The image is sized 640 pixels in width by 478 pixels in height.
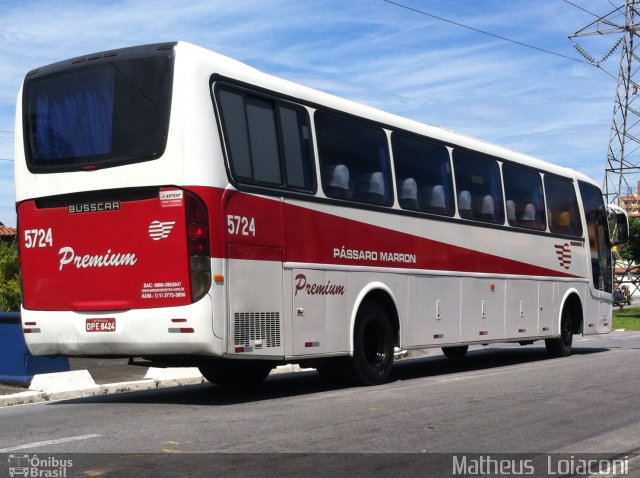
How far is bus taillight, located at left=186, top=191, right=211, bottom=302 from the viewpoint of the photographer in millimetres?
9672

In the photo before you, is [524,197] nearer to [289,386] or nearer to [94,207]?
[289,386]

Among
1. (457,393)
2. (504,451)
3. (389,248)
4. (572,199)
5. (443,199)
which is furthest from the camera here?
(572,199)

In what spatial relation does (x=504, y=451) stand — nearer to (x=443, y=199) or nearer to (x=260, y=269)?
(x=260, y=269)

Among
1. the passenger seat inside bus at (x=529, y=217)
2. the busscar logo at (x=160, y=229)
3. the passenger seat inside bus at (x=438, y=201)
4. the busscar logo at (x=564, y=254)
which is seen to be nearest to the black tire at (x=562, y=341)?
the busscar logo at (x=564, y=254)

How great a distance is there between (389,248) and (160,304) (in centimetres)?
386

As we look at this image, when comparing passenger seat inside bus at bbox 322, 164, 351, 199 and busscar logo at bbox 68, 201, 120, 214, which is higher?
passenger seat inside bus at bbox 322, 164, 351, 199

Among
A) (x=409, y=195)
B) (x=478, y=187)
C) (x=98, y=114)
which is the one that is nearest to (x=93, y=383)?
(x=98, y=114)

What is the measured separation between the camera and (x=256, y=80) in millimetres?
10711

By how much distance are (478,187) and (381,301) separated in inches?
131

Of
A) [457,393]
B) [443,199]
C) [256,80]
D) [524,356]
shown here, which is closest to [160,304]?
[256,80]

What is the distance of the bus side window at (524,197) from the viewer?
635 inches

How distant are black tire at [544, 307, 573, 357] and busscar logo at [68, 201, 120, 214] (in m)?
10.2

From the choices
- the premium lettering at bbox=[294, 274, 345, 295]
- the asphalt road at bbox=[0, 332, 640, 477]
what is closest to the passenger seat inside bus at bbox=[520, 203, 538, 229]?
the asphalt road at bbox=[0, 332, 640, 477]

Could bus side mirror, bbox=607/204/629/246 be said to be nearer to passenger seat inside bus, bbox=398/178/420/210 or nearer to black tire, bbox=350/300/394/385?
passenger seat inside bus, bbox=398/178/420/210
